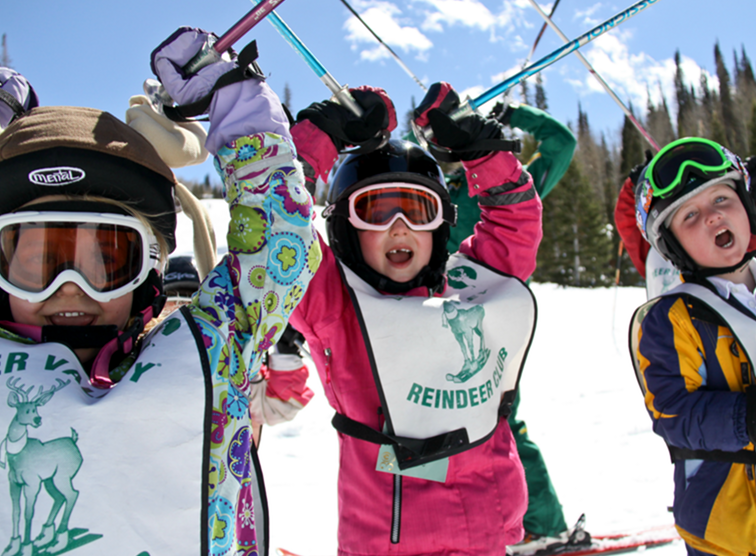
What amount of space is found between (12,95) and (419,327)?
1638mm

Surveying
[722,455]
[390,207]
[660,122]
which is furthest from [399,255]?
[660,122]

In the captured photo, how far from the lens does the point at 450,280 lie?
193cm

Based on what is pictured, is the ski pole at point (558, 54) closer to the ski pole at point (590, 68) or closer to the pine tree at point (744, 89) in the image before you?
the ski pole at point (590, 68)

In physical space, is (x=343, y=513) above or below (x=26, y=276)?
below

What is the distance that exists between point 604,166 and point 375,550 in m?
64.5

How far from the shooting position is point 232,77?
1.21m

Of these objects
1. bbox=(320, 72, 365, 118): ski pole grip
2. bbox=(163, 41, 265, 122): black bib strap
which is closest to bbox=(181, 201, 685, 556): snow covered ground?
bbox=(320, 72, 365, 118): ski pole grip

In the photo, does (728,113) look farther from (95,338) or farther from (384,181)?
(95,338)

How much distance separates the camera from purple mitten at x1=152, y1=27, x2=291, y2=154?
122 cm

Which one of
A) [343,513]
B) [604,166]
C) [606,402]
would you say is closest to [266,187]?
[343,513]

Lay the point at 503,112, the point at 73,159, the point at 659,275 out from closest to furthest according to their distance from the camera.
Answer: the point at 73,159, the point at 659,275, the point at 503,112

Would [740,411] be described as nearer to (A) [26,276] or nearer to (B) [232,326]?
(B) [232,326]

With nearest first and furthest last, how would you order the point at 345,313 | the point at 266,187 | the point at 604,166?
the point at 266,187 → the point at 345,313 → the point at 604,166

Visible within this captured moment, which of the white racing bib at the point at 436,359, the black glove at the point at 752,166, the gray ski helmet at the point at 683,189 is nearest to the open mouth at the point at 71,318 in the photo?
the white racing bib at the point at 436,359
